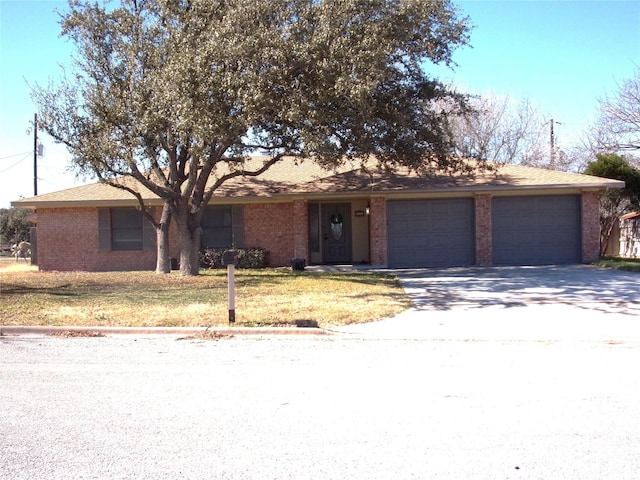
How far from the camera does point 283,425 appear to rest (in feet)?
15.5

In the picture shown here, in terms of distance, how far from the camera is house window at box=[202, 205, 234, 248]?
21.1 metres

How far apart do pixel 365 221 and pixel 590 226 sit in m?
7.63

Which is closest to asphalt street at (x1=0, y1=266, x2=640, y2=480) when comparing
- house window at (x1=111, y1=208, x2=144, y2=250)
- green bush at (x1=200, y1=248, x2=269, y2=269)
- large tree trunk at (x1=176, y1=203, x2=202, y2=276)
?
large tree trunk at (x1=176, y1=203, x2=202, y2=276)

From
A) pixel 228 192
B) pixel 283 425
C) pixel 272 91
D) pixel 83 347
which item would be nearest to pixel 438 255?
pixel 228 192

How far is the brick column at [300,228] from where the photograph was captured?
20.1 metres

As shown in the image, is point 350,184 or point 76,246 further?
point 76,246

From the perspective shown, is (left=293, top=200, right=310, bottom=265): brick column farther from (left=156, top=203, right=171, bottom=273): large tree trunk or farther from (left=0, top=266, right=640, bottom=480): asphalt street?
(left=0, top=266, right=640, bottom=480): asphalt street

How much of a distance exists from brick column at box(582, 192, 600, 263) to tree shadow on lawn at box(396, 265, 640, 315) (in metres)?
1.19

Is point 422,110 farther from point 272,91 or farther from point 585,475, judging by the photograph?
point 585,475

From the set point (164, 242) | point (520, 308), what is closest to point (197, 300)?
point (520, 308)

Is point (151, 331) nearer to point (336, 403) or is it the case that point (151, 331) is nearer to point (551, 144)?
point (336, 403)

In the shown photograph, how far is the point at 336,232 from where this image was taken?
70.6ft

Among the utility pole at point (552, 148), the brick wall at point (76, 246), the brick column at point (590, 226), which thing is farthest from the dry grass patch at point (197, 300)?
the utility pole at point (552, 148)

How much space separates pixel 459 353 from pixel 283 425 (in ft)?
11.3
